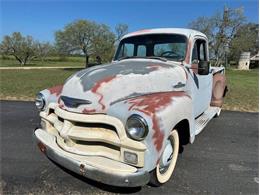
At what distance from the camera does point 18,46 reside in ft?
156

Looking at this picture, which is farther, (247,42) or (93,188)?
(247,42)

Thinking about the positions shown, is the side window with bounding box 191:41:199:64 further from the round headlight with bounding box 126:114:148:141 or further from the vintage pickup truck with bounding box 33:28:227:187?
the round headlight with bounding box 126:114:148:141

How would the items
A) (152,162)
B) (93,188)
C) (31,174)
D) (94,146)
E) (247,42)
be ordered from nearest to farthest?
(152,162), (94,146), (93,188), (31,174), (247,42)

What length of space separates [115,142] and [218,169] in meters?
1.90

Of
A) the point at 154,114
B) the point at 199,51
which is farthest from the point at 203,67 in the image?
the point at 154,114

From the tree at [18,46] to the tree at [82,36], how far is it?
12549 mm

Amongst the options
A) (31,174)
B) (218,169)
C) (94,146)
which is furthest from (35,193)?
(218,169)

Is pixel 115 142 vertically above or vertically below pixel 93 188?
above

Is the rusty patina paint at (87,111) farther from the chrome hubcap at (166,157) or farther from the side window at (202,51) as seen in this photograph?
the side window at (202,51)

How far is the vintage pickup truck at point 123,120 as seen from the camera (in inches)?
109

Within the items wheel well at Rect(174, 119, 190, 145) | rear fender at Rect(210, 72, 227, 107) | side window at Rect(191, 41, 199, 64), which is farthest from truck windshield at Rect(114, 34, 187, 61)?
rear fender at Rect(210, 72, 227, 107)

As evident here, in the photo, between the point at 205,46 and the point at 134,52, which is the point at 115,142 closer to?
the point at 134,52

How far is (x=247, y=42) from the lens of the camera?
1427 inches

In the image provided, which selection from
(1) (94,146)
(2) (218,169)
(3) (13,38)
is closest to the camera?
(1) (94,146)
